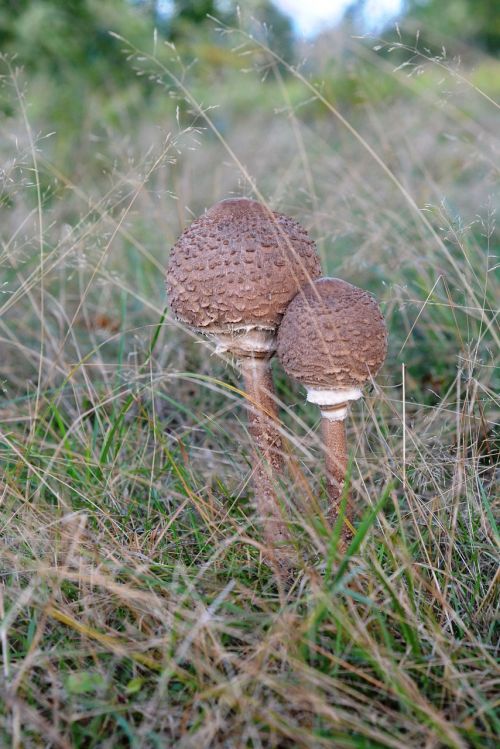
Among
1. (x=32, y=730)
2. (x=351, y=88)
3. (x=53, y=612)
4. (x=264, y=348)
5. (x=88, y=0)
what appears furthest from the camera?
(x=351, y=88)

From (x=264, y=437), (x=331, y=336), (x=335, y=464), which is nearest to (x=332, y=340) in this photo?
(x=331, y=336)

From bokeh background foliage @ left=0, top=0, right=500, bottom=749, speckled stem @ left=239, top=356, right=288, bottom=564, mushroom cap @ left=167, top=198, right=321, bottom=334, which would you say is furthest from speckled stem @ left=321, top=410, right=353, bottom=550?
mushroom cap @ left=167, top=198, right=321, bottom=334

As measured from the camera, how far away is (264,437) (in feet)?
8.71

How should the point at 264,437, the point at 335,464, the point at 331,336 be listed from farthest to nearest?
the point at 264,437, the point at 335,464, the point at 331,336

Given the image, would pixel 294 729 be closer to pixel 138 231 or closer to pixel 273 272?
pixel 273 272

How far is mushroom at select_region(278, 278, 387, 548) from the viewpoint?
2.19 metres

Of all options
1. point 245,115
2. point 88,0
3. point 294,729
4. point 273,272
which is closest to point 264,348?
point 273,272

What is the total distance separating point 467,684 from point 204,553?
3.44 ft

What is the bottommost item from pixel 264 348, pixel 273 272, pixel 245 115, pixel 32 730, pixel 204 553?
pixel 245 115

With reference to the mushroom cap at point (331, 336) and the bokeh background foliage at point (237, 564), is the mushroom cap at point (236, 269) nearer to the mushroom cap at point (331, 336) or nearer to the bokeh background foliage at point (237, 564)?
the mushroom cap at point (331, 336)

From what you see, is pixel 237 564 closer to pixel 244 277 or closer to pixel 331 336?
pixel 331 336

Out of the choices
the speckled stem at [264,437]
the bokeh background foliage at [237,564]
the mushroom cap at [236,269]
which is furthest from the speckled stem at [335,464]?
the mushroom cap at [236,269]

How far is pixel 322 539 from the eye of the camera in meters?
2.14

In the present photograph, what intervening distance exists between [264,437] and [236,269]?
0.76m
